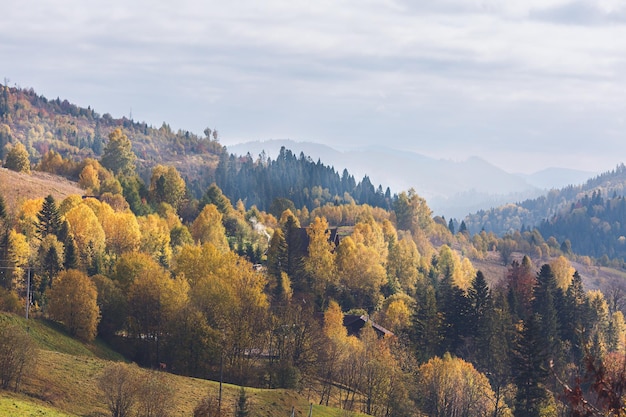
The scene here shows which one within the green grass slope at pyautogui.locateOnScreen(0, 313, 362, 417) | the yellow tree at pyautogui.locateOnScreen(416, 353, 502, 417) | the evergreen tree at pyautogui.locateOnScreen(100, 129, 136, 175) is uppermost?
the evergreen tree at pyautogui.locateOnScreen(100, 129, 136, 175)

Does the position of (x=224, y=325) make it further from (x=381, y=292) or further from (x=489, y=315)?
(x=381, y=292)

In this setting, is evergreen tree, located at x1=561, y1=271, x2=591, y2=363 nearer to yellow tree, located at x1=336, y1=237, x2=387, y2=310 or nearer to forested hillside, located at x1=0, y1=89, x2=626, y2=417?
forested hillside, located at x1=0, y1=89, x2=626, y2=417

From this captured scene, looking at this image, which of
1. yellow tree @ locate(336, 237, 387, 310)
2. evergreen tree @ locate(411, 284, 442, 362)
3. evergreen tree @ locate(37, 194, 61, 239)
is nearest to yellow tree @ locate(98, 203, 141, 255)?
evergreen tree @ locate(37, 194, 61, 239)

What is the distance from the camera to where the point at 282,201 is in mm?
192750

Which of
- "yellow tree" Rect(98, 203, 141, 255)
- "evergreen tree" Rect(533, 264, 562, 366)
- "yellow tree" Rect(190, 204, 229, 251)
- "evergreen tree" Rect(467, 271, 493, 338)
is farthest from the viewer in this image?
"yellow tree" Rect(190, 204, 229, 251)

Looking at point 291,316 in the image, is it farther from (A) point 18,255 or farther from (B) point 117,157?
(B) point 117,157

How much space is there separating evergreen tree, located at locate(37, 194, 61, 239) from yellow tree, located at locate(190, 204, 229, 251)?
27.5m

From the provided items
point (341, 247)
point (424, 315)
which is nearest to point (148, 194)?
point (341, 247)

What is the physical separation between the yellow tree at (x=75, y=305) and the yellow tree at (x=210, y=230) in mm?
43805

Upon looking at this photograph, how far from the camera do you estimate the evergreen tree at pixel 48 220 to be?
96.8m

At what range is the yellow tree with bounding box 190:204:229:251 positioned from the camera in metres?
123

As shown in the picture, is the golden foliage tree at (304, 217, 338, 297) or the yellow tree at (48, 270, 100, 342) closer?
the yellow tree at (48, 270, 100, 342)

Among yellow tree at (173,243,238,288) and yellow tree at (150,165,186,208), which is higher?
yellow tree at (150,165,186,208)

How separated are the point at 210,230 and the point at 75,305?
51054 millimetres
